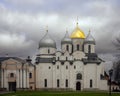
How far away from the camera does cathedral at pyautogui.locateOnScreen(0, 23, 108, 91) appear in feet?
273

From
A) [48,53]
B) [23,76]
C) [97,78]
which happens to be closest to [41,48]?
[48,53]

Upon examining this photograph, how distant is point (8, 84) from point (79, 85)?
54.4 ft

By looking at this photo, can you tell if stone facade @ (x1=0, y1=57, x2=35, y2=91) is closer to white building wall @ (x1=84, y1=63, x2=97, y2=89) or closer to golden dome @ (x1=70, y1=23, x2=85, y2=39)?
white building wall @ (x1=84, y1=63, x2=97, y2=89)

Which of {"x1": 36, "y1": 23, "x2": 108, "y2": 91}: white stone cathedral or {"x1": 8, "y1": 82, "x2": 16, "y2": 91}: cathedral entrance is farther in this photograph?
{"x1": 36, "y1": 23, "x2": 108, "y2": 91}: white stone cathedral

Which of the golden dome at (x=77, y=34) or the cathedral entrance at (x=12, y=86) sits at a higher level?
the golden dome at (x=77, y=34)

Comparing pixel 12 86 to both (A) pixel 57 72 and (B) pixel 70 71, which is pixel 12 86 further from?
(B) pixel 70 71

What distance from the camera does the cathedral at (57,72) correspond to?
8325cm

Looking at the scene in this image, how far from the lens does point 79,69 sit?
86125mm

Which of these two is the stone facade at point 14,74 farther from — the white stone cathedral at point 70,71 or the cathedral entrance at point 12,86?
the white stone cathedral at point 70,71

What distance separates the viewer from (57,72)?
85750mm

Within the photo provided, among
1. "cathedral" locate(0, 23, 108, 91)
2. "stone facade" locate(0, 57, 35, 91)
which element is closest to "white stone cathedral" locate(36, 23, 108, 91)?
"cathedral" locate(0, 23, 108, 91)

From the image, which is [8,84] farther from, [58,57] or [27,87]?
[58,57]

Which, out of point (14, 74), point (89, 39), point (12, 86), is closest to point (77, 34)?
point (89, 39)

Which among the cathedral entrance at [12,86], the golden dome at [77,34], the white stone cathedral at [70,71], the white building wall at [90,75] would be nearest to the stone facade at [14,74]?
the cathedral entrance at [12,86]
